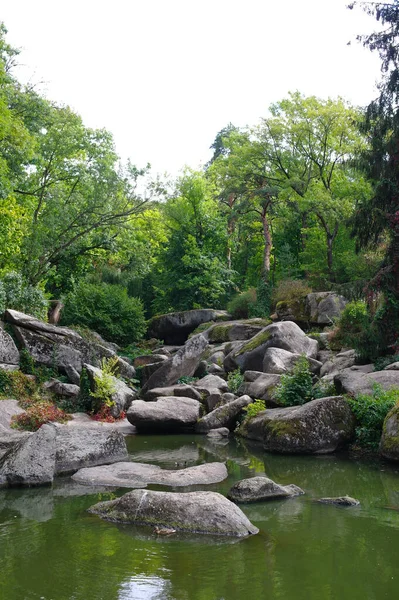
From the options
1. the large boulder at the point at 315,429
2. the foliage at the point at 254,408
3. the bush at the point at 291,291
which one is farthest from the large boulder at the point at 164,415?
the bush at the point at 291,291

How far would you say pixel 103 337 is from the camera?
86.8 ft

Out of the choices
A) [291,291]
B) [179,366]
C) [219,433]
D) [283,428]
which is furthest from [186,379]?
[291,291]

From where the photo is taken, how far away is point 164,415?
49.5ft

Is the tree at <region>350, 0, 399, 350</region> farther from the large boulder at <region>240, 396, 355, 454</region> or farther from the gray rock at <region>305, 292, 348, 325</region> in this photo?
the gray rock at <region>305, 292, 348, 325</region>

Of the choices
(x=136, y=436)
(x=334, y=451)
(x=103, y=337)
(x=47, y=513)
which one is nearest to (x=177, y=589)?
(x=47, y=513)

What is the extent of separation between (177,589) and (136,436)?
9.65 metres

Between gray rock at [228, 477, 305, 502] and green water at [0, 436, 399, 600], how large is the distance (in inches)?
7.4

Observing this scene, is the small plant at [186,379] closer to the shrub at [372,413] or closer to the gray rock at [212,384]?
the gray rock at [212,384]

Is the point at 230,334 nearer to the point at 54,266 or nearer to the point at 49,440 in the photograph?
the point at 54,266

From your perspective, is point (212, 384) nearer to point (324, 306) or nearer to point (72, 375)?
point (72, 375)

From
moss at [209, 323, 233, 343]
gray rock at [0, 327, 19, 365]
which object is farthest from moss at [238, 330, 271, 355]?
gray rock at [0, 327, 19, 365]

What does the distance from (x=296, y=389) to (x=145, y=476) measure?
220 inches

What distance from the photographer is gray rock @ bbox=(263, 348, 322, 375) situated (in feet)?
55.5

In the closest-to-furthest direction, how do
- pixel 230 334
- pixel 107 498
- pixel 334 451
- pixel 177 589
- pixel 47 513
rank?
pixel 177 589, pixel 47 513, pixel 107 498, pixel 334 451, pixel 230 334
